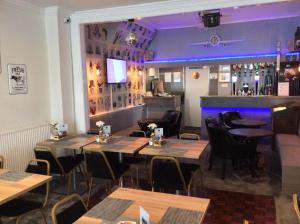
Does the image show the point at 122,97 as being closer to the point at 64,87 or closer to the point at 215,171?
the point at 64,87

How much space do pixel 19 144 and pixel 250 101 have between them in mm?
5036

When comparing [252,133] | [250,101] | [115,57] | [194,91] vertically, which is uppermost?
[115,57]

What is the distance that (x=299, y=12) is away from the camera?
23.3 feet

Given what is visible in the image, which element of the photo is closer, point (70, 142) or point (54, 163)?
point (54, 163)

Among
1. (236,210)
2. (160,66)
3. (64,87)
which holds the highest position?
(160,66)

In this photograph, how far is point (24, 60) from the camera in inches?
171

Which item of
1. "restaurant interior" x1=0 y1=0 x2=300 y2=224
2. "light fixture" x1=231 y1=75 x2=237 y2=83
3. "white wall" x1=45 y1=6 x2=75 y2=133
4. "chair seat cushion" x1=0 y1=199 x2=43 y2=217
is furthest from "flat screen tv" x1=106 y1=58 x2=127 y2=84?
"chair seat cushion" x1=0 y1=199 x2=43 y2=217

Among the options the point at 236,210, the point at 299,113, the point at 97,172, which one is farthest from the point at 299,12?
the point at 97,172

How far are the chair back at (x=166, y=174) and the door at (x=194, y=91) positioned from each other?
5.80 metres

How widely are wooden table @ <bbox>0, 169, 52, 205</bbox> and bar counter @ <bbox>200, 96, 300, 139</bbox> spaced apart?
5069 mm

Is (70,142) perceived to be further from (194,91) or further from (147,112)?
(194,91)

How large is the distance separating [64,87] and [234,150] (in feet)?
10.1

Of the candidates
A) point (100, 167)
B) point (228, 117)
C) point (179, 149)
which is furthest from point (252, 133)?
point (100, 167)

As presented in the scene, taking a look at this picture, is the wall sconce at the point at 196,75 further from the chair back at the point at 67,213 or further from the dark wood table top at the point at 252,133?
the chair back at the point at 67,213
